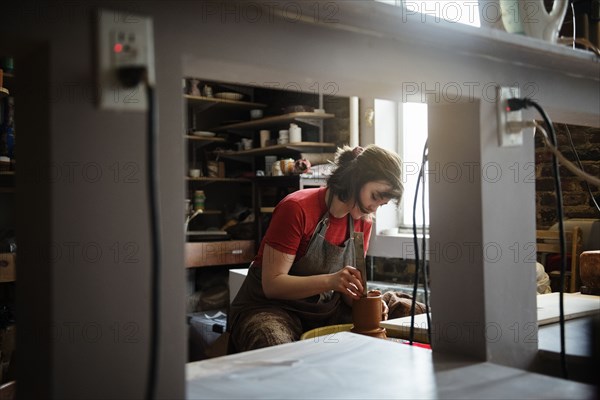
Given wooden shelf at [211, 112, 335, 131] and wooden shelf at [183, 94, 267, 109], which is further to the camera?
wooden shelf at [183, 94, 267, 109]

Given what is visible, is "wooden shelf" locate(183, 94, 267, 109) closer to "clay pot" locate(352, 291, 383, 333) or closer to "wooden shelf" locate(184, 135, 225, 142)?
"wooden shelf" locate(184, 135, 225, 142)

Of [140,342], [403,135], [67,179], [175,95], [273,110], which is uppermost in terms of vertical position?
[273,110]

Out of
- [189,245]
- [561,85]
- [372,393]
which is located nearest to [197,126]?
[189,245]

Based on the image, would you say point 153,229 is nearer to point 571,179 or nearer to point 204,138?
point 571,179

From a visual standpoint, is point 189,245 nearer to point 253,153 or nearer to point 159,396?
point 253,153

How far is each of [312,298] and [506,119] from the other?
4.20ft

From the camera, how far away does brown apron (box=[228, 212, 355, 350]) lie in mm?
2236

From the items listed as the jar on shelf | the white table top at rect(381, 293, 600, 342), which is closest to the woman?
the white table top at rect(381, 293, 600, 342)

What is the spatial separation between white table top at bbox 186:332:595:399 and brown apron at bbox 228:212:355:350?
0.99m

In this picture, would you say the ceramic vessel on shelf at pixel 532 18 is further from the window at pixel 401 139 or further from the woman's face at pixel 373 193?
the window at pixel 401 139

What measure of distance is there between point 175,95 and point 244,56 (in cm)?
13

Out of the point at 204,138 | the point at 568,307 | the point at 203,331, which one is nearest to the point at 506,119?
the point at 568,307

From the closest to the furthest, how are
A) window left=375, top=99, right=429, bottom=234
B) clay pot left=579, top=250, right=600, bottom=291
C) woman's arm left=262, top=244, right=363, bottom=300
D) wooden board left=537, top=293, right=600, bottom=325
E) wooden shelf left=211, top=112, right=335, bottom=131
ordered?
wooden board left=537, top=293, right=600, bottom=325 < clay pot left=579, top=250, right=600, bottom=291 < woman's arm left=262, top=244, right=363, bottom=300 < window left=375, top=99, right=429, bottom=234 < wooden shelf left=211, top=112, right=335, bottom=131

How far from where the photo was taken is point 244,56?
0.87 meters
